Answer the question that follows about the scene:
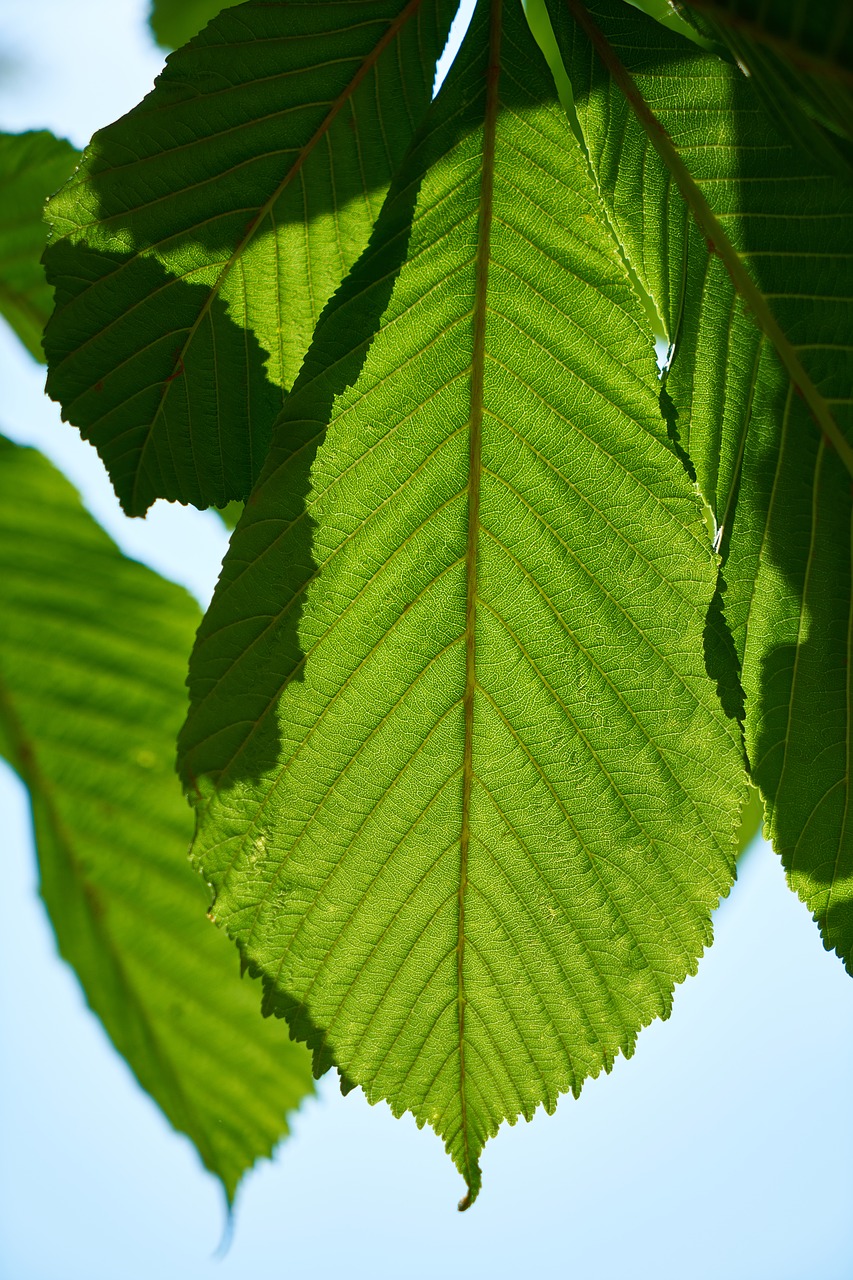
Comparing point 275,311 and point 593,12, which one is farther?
point 275,311

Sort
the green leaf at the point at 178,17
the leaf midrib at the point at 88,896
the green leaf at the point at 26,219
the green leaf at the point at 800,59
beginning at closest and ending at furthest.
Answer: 1. the green leaf at the point at 800,59
2. the leaf midrib at the point at 88,896
3. the green leaf at the point at 26,219
4. the green leaf at the point at 178,17

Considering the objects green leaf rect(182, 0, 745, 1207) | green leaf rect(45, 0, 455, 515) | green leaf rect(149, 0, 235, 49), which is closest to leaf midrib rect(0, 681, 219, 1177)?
green leaf rect(182, 0, 745, 1207)

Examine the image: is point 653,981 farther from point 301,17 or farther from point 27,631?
point 301,17

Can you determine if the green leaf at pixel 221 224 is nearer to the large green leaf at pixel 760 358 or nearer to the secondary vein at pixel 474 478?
the secondary vein at pixel 474 478

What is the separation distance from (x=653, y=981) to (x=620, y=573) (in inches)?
15.1

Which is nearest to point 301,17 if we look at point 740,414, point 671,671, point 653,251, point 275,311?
point 275,311

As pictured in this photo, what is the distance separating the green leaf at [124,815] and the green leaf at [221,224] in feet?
0.81

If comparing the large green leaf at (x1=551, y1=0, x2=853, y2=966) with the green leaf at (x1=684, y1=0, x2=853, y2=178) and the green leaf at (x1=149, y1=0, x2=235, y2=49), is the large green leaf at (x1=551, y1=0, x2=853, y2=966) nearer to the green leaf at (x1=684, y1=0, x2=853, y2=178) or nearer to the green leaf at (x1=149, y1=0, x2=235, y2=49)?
the green leaf at (x1=684, y1=0, x2=853, y2=178)

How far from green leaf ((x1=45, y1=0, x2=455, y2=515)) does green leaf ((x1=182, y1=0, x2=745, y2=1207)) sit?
80 millimetres

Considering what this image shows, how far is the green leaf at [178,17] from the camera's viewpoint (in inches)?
56.7

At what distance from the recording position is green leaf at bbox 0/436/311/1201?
108 cm

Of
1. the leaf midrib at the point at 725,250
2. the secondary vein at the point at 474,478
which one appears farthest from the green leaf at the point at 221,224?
the leaf midrib at the point at 725,250

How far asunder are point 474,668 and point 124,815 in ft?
1.49

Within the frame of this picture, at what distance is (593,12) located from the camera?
0.81 meters
